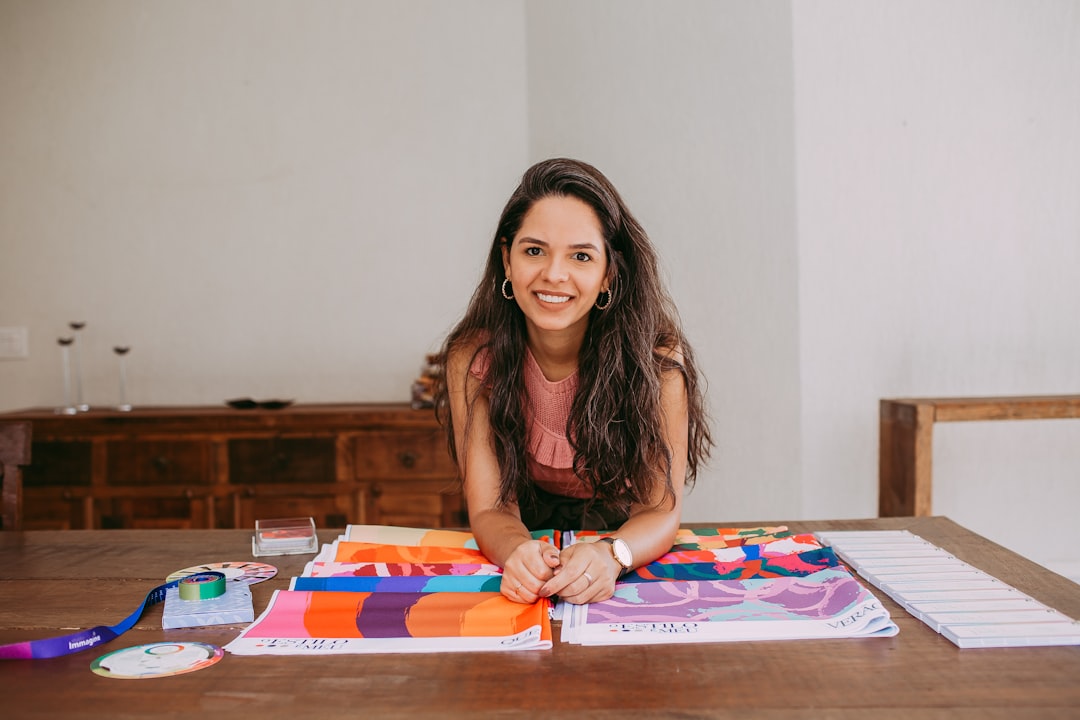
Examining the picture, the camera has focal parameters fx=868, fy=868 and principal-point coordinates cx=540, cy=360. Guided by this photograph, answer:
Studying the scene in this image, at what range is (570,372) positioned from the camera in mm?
1768

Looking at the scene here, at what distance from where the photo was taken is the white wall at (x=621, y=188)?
2.80 m

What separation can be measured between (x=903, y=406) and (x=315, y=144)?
2.40 m

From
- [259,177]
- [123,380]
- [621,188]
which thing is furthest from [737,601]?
[123,380]

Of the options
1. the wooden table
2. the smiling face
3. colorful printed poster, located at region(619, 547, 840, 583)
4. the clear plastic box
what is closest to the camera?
the wooden table

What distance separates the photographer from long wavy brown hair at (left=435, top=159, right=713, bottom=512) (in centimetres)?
159

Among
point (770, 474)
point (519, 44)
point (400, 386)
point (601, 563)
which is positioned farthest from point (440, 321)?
point (601, 563)

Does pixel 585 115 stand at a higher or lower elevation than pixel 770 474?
higher

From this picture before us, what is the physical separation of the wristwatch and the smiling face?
434 mm

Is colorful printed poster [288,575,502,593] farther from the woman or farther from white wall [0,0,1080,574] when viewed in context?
white wall [0,0,1080,574]

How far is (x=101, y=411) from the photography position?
3246mm

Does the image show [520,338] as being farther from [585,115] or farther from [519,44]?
[519,44]

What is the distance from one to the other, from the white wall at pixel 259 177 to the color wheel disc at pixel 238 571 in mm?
2176

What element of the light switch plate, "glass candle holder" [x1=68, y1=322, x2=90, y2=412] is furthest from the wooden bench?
the light switch plate

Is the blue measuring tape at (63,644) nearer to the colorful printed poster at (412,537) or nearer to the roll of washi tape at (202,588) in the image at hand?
the roll of washi tape at (202,588)
